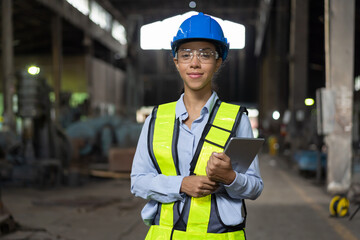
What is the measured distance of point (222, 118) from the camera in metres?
1.94

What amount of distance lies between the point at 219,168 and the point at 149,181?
0.37 meters

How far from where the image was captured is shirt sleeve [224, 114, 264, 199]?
181 cm

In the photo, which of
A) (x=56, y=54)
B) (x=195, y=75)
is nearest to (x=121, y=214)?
(x=195, y=75)

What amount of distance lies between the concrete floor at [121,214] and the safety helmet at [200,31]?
14.9 ft

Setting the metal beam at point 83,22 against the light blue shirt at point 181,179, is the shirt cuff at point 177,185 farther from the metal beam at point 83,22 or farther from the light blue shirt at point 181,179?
the metal beam at point 83,22

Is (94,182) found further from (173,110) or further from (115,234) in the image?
(173,110)

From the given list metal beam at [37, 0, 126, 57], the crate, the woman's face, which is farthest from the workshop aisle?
metal beam at [37, 0, 126, 57]

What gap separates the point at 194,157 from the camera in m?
1.88

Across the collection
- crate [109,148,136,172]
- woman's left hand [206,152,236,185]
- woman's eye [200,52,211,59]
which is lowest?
crate [109,148,136,172]

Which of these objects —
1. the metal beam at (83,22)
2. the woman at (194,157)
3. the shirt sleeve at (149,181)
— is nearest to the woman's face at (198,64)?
the woman at (194,157)

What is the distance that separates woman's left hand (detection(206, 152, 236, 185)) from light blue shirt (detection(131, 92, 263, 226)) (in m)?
0.05

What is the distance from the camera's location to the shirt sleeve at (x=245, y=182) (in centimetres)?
181

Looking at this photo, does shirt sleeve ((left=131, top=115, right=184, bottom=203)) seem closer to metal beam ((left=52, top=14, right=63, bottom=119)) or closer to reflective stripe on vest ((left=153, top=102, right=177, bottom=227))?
reflective stripe on vest ((left=153, top=102, right=177, bottom=227))

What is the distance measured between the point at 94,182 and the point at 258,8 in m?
27.3
